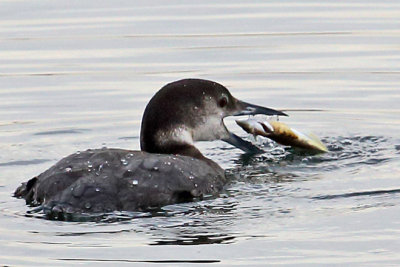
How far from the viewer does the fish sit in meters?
9.84

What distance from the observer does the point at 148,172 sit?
26.2ft

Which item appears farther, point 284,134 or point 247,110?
point 284,134

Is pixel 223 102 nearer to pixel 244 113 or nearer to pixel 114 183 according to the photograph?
pixel 244 113

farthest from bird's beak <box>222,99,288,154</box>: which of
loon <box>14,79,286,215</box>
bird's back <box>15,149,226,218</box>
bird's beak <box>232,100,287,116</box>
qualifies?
bird's back <box>15,149,226,218</box>

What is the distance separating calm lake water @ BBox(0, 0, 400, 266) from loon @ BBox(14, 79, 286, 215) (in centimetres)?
13

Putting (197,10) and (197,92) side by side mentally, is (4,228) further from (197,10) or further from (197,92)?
(197,10)

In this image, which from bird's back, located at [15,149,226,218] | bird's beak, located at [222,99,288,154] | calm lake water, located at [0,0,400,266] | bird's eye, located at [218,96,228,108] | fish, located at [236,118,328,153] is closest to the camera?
calm lake water, located at [0,0,400,266]

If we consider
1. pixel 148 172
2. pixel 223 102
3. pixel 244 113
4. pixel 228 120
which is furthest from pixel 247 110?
pixel 148 172

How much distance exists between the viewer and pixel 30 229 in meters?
7.59

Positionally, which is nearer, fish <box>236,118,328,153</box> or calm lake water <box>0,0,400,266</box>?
calm lake water <box>0,0,400,266</box>

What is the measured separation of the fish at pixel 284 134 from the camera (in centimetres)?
984

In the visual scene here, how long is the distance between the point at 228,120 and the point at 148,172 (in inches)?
136

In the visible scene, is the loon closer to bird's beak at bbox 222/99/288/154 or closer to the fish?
bird's beak at bbox 222/99/288/154

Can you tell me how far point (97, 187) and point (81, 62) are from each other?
566 centimetres
